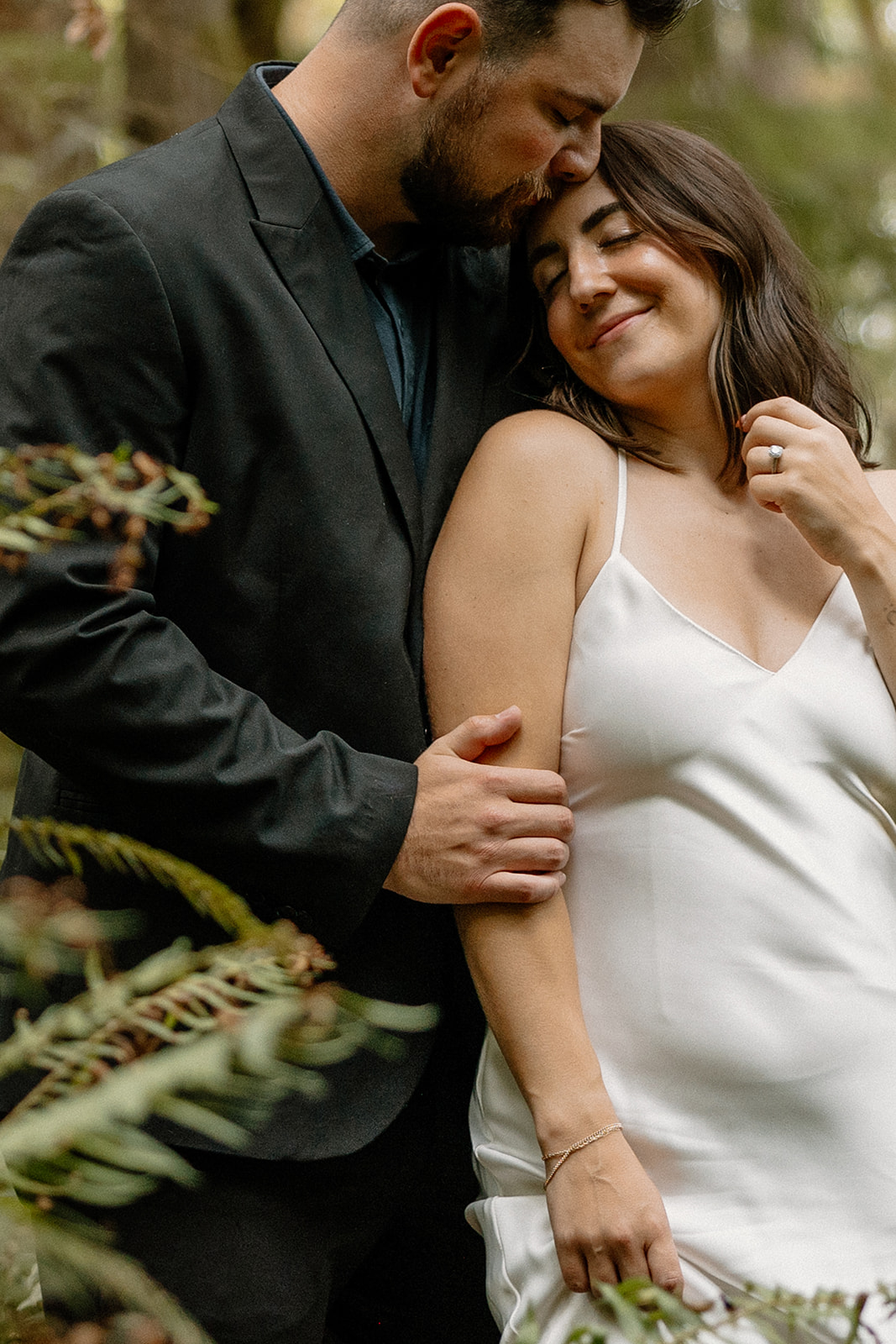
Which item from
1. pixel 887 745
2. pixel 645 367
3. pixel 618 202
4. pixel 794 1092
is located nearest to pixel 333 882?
pixel 794 1092

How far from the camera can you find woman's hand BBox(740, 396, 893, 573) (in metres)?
1.76

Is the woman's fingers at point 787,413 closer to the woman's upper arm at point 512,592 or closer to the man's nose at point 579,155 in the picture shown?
the woman's upper arm at point 512,592

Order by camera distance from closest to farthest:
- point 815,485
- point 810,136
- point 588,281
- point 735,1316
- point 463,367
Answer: point 735,1316 → point 815,485 → point 588,281 → point 463,367 → point 810,136

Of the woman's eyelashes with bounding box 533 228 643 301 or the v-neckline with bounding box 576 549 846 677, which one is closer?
the v-neckline with bounding box 576 549 846 677

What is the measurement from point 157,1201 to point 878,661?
48.8 inches

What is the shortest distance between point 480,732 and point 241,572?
1.28 feet

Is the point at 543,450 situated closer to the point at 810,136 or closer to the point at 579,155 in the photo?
the point at 579,155

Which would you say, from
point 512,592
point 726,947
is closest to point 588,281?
point 512,592

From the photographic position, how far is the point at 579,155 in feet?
6.19

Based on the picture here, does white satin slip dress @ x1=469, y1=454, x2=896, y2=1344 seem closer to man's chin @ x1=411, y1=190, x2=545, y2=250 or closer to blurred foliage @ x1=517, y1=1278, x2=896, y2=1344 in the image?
blurred foliage @ x1=517, y1=1278, x2=896, y2=1344

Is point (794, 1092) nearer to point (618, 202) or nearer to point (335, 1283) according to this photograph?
point (335, 1283)

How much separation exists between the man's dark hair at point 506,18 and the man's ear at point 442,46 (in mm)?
21

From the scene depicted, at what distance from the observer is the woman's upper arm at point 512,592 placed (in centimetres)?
171

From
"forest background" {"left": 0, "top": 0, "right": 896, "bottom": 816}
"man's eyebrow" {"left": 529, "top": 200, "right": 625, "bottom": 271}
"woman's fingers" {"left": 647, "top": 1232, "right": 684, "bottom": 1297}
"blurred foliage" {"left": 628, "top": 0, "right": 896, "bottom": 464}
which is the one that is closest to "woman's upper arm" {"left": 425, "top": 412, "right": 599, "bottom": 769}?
"man's eyebrow" {"left": 529, "top": 200, "right": 625, "bottom": 271}
